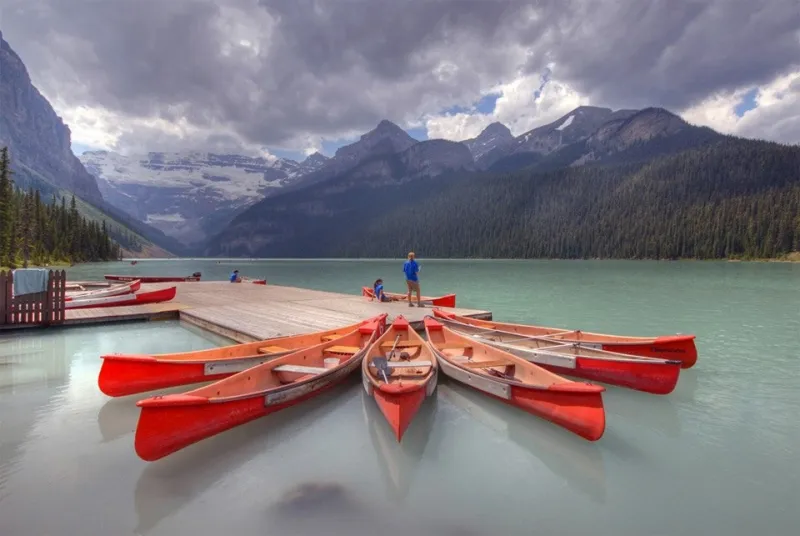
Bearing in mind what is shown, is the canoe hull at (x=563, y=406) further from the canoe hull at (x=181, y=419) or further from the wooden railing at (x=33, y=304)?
the wooden railing at (x=33, y=304)

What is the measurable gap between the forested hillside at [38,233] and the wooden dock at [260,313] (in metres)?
52.3

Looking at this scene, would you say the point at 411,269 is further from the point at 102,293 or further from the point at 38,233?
the point at 38,233

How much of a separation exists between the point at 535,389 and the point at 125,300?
21211 mm

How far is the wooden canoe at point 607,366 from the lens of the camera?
8.70 m

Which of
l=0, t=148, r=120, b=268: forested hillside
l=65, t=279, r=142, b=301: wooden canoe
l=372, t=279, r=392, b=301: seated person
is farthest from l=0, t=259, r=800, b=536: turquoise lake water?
l=0, t=148, r=120, b=268: forested hillside

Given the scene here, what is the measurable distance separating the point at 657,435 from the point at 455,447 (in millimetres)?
3826

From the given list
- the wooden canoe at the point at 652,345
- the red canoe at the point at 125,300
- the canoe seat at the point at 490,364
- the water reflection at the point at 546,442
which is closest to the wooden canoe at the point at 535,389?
the canoe seat at the point at 490,364

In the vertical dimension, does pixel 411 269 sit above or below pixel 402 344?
above

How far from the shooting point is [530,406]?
7.18 metres

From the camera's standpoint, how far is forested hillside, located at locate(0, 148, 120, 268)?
55916 millimetres

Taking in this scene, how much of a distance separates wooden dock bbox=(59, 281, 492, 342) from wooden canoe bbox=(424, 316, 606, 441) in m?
6.08

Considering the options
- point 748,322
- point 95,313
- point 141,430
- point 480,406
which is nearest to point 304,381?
point 141,430

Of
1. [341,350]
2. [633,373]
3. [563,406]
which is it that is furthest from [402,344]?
[633,373]

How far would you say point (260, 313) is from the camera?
17.2 meters
